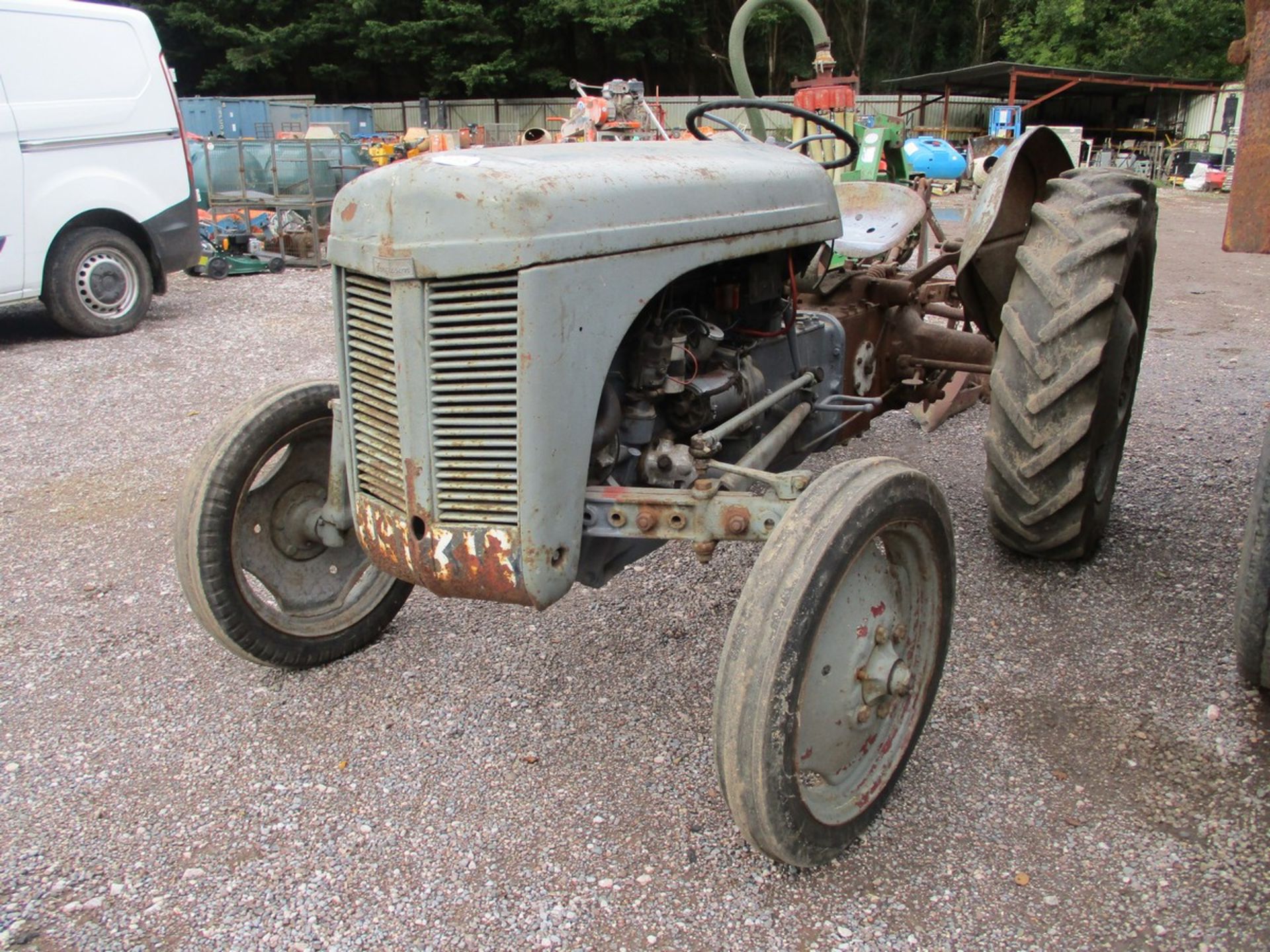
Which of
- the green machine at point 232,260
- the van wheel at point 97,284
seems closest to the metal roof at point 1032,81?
the green machine at point 232,260

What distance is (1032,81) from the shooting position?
91.5 ft

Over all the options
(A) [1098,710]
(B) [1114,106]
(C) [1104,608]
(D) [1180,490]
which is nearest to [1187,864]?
(A) [1098,710]

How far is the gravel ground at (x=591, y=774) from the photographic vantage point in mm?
2074

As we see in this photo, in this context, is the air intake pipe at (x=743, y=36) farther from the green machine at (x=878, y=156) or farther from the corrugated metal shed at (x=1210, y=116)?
the corrugated metal shed at (x=1210, y=116)

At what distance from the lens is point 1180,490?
169 inches

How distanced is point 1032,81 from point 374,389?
30234 mm

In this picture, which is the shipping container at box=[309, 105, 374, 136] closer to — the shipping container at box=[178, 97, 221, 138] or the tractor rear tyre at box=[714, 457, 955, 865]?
the shipping container at box=[178, 97, 221, 138]

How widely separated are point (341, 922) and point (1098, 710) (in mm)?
2034

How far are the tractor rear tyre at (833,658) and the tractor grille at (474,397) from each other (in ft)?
1.85

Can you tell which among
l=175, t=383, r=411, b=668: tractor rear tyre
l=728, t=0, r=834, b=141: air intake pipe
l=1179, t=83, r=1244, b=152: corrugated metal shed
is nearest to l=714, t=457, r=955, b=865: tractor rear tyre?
l=175, t=383, r=411, b=668: tractor rear tyre

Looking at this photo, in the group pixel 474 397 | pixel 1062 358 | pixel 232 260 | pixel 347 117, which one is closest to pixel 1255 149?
pixel 1062 358

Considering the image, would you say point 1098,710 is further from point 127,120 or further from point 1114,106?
point 1114,106

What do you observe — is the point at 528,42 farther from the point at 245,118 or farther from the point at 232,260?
the point at 232,260

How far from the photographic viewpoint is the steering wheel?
2854 millimetres
